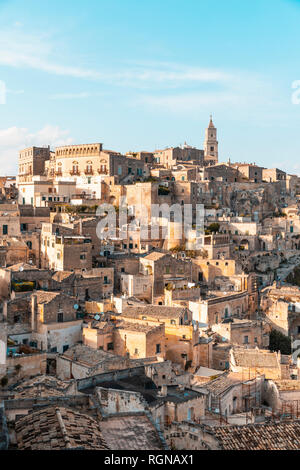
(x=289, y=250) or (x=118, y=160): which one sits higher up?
(x=118, y=160)

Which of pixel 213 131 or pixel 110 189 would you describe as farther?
pixel 213 131

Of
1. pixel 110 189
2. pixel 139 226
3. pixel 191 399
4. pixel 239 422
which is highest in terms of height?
pixel 110 189

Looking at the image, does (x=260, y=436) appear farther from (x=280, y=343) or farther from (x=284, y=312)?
(x=284, y=312)

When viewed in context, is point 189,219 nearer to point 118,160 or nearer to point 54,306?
point 118,160

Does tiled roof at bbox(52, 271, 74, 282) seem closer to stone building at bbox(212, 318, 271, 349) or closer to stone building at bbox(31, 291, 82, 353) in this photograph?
stone building at bbox(31, 291, 82, 353)

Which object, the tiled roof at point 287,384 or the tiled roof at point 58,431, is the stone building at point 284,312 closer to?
the tiled roof at point 287,384

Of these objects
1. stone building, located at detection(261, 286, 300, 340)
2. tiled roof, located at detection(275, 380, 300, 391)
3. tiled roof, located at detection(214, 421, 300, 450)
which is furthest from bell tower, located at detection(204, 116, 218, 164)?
tiled roof, located at detection(214, 421, 300, 450)

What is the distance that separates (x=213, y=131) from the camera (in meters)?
65.5

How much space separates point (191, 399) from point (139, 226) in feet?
65.3

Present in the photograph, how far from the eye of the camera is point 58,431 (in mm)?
7992

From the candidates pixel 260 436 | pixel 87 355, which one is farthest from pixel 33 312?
pixel 260 436

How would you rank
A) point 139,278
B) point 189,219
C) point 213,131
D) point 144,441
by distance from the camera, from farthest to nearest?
point 213,131 < point 189,219 < point 139,278 < point 144,441

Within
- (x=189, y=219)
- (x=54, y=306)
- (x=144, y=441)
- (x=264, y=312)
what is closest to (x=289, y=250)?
(x=189, y=219)

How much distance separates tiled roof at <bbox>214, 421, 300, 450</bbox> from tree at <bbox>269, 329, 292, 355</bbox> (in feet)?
43.8
